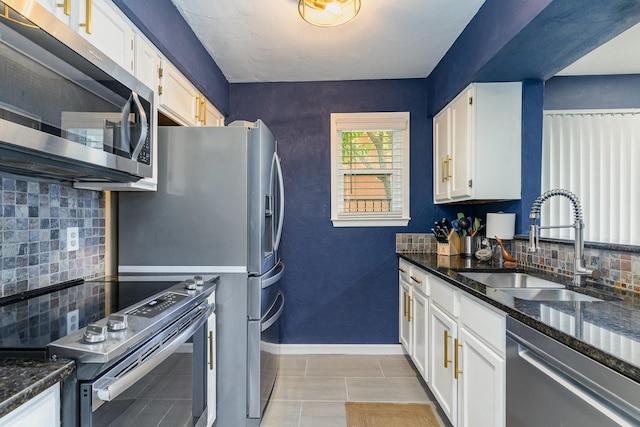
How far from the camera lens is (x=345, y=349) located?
3133 millimetres

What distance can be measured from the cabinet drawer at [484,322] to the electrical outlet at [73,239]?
1942 millimetres

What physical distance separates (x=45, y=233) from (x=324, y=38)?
6.59 ft

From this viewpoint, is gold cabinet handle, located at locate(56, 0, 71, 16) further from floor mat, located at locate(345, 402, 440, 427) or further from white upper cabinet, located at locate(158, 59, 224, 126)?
floor mat, located at locate(345, 402, 440, 427)

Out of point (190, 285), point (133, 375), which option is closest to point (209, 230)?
point (190, 285)

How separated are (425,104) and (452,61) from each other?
0.63m

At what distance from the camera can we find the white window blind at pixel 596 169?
2508 millimetres

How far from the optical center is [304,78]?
3.09 meters

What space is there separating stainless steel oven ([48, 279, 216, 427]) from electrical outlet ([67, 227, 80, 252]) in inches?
21.8

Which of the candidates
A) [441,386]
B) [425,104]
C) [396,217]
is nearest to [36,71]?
[441,386]

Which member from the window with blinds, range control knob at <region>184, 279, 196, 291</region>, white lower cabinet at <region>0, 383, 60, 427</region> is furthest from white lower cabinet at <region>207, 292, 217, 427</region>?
the window with blinds

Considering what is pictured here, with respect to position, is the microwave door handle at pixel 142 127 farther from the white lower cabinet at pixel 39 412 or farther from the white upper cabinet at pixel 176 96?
the white lower cabinet at pixel 39 412

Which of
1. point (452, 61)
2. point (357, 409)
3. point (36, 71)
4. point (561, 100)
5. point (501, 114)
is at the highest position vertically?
point (452, 61)

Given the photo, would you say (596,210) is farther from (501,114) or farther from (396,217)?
(396,217)

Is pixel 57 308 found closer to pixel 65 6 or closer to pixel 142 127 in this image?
pixel 142 127
